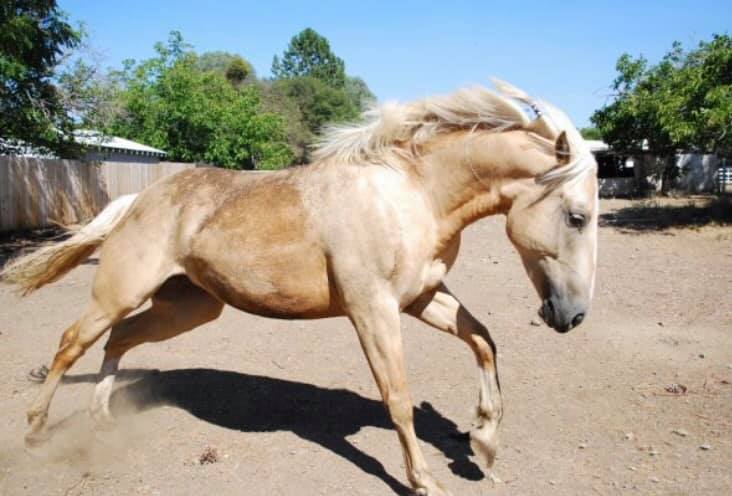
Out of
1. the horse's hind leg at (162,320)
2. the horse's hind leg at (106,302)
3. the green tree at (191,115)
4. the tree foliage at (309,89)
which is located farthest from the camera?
the tree foliage at (309,89)

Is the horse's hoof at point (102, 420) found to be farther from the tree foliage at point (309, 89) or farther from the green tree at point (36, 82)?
the tree foliage at point (309, 89)

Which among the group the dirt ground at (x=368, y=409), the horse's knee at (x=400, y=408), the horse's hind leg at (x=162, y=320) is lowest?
the dirt ground at (x=368, y=409)

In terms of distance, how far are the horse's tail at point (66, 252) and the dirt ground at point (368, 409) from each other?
3.62ft

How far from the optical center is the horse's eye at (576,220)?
308 cm

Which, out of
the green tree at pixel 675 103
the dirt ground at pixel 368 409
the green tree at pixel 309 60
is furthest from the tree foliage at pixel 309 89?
the dirt ground at pixel 368 409

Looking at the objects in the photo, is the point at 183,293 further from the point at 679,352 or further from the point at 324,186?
the point at 679,352

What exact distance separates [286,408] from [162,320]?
1.23 meters

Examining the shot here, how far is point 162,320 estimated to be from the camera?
4.52 m

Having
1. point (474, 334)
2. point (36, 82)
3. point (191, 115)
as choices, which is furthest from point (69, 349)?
point (191, 115)

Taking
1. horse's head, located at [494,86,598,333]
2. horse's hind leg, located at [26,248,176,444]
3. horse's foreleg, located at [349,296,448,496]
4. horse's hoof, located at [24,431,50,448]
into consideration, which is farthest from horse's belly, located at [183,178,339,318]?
horse's hoof, located at [24,431,50,448]

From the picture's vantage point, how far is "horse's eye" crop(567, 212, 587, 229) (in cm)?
308

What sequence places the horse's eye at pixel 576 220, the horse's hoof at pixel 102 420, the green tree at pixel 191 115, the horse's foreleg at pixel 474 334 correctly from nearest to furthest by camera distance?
1. the horse's eye at pixel 576 220
2. the horse's foreleg at pixel 474 334
3. the horse's hoof at pixel 102 420
4. the green tree at pixel 191 115

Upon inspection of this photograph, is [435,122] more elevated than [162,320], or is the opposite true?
[435,122]

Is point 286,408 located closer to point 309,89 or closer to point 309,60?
point 309,89
